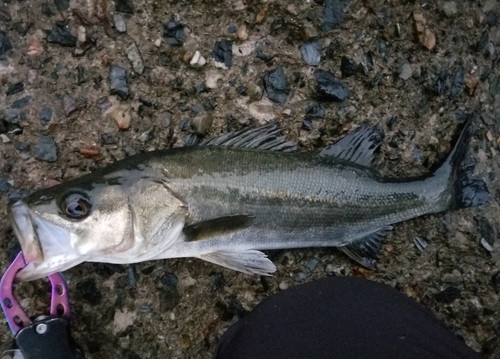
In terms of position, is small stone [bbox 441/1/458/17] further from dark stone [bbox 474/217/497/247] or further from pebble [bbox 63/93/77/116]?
pebble [bbox 63/93/77/116]

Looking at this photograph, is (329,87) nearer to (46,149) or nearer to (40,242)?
(46,149)

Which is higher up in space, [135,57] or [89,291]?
[135,57]

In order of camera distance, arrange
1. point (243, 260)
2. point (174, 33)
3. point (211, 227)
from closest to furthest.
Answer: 1. point (211, 227)
2. point (243, 260)
3. point (174, 33)

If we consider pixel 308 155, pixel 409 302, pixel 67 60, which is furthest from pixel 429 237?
pixel 67 60

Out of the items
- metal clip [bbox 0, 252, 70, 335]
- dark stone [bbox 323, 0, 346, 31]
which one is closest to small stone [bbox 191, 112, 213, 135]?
dark stone [bbox 323, 0, 346, 31]

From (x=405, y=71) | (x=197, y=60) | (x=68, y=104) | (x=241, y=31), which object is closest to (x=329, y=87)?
(x=405, y=71)

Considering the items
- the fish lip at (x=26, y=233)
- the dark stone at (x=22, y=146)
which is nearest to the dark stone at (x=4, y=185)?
the dark stone at (x=22, y=146)
